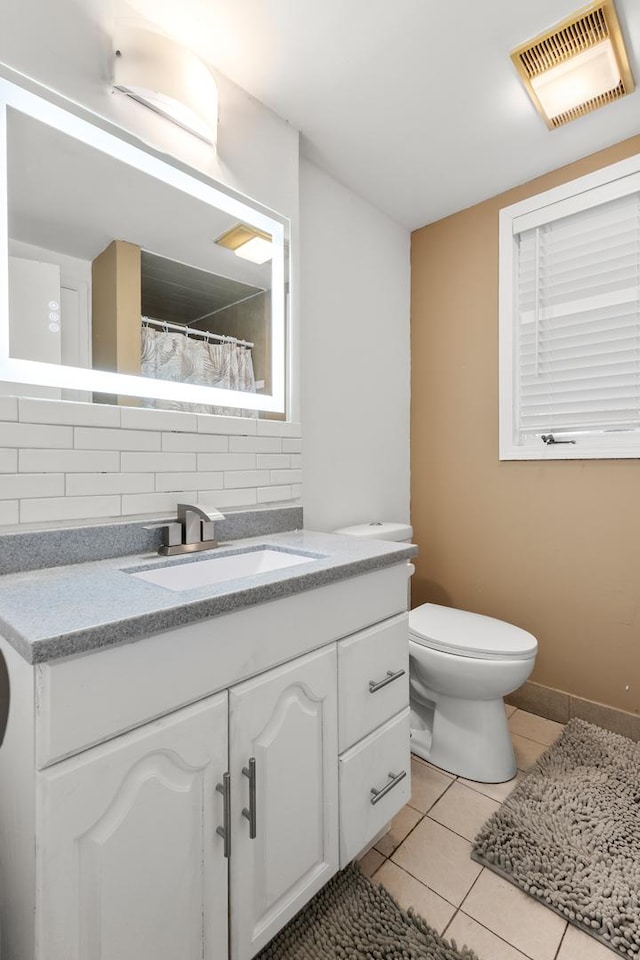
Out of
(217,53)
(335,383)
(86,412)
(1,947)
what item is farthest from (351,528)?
(217,53)

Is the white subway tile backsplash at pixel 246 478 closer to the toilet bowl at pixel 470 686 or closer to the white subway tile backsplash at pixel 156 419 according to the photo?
the white subway tile backsplash at pixel 156 419

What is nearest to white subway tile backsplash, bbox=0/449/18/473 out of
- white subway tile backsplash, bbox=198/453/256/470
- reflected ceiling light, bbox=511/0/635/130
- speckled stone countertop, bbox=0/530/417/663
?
speckled stone countertop, bbox=0/530/417/663

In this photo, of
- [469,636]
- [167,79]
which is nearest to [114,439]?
[167,79]

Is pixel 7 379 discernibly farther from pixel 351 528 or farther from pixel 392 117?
pixel 392 117

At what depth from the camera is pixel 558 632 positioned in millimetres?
1977

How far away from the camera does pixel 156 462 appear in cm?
128

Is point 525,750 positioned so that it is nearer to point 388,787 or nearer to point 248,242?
point 388,787

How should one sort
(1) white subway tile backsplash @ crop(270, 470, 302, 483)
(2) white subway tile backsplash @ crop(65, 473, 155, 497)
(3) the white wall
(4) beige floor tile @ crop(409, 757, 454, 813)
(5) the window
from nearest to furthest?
(2) white subway tile backsplash @ crop(65, 473, 155, 497) < (4) beige floor tile @ crop(409, 757, 454, 813) < (1) white subway tile backsplash @ crop(270, 470, 302, 483) < (5) the window < (3) the white wall

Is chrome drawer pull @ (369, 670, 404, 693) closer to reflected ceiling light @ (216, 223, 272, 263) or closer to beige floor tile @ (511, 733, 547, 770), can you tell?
beige floor tile @ (511, 733, 547, 770)

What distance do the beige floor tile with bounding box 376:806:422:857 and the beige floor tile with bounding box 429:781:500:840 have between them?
0.20ft

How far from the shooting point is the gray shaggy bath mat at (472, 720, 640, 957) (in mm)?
1108

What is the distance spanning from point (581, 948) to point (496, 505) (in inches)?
57.6

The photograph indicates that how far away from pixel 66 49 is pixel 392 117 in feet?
3.47

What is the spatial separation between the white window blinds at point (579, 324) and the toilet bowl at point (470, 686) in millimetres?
930
